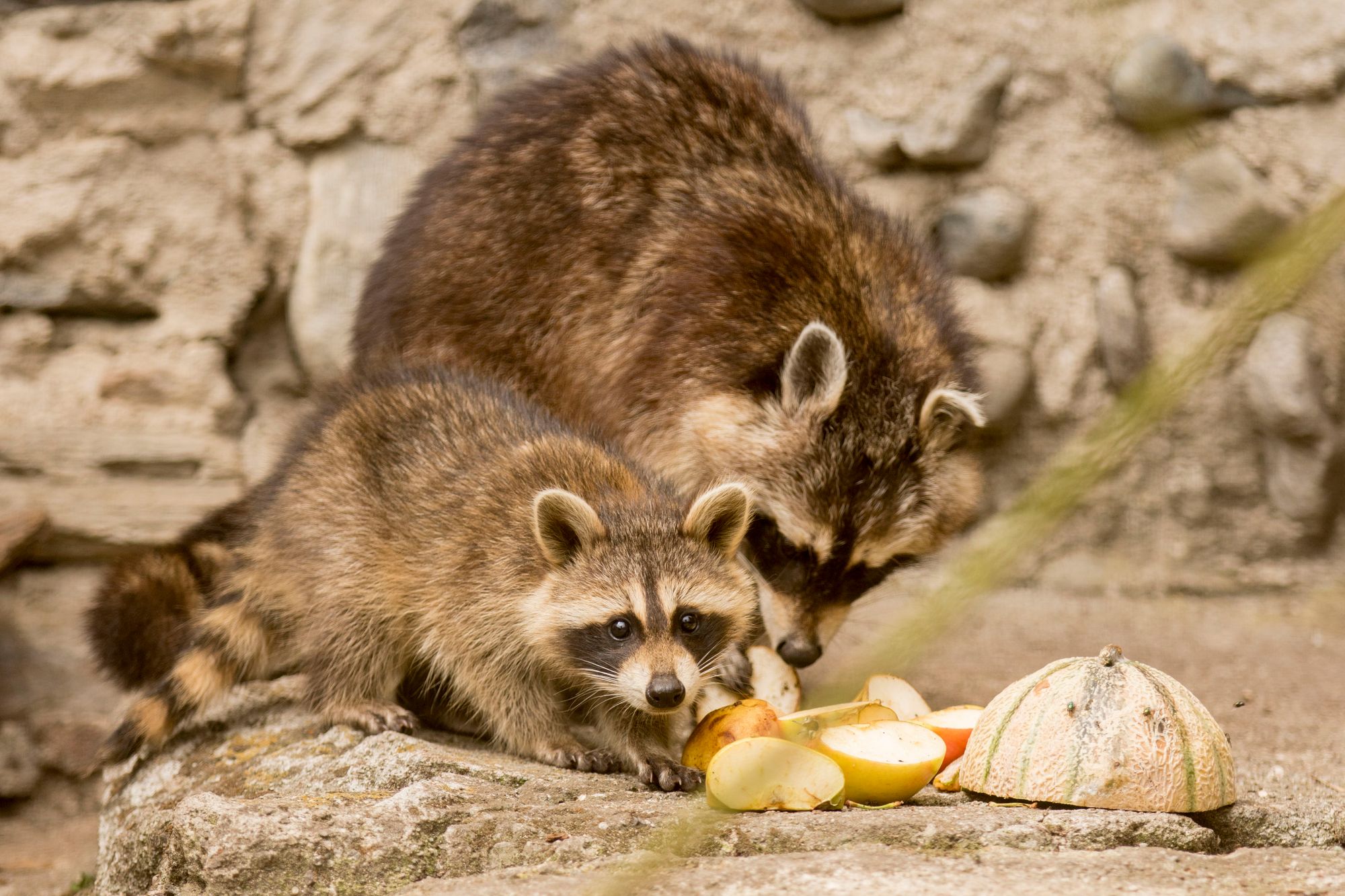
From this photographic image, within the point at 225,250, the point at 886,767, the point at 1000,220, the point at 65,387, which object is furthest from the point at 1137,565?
the point at 65,387

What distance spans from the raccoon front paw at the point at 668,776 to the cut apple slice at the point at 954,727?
0.56m

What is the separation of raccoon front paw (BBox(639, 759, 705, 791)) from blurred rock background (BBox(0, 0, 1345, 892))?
9.13 feet

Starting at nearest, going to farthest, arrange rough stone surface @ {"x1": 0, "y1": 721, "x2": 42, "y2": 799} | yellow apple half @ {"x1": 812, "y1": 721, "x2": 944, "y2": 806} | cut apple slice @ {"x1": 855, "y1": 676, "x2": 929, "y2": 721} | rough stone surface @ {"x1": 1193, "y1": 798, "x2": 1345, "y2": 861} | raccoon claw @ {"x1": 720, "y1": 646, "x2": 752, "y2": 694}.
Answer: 1. rough stone surface @ {"x1": 1193, "y1": 798, "x2": 1345, "y2": 861}
2. yellow apple half @ {"x1": 812, "y1": 721, "x2": 944, "y2": 806}
3. cut apple slice @ {"x1": 855, "y1": 676, "x2": 929, "y2": 721}
4. raccoon claw @ {"x1": 720, "y1": 646, "x2": 752, "y2": 694}
5. rough stone surface @ {"x1": 0, "y1": 721, "x2": 42, "y2": 799}

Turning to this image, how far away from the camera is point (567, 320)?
15.5 ft

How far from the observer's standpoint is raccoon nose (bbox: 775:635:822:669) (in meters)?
4.19

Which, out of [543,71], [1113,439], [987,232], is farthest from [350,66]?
[1113,439]

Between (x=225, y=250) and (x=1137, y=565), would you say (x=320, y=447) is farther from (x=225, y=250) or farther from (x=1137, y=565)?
(x=1137, y=565)

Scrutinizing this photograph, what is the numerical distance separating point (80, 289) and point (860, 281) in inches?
125

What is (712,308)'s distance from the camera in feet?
14.7

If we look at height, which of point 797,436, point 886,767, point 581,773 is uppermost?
point 797,436

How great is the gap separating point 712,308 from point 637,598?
1.25 meters

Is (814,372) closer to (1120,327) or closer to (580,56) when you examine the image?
(1120,327)

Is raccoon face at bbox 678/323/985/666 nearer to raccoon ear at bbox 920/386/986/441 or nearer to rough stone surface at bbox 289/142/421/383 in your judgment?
raccoon ear at bbox 920/386/986/441

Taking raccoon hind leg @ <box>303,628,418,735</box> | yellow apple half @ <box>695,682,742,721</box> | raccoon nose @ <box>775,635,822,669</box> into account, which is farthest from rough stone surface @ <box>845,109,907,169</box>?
raccoon hind leg @ <box>303,628,418,735</box>
